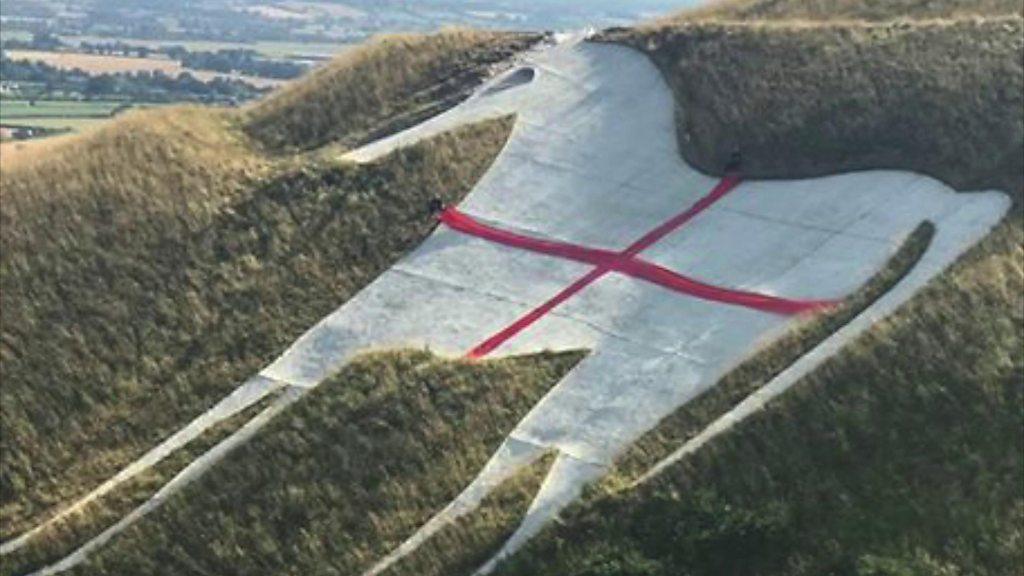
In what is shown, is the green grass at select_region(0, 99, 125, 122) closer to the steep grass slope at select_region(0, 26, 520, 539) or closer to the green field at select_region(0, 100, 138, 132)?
the green field at select_region(0, 100, 138, 132)

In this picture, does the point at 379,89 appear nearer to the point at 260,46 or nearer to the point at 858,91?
the point at 858,91

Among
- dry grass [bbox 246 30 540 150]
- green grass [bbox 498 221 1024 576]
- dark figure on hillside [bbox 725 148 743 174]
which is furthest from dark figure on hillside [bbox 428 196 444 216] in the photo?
green grass [bbox 498 221 1024 576]

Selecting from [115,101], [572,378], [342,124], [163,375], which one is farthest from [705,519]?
[115,101]

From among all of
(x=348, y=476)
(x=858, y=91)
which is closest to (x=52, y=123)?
(x=858, y=91)

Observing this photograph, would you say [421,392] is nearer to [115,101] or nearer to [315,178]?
[315,178]

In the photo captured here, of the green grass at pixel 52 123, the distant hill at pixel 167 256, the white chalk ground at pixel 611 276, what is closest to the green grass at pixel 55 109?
the green grass at pixel 52 123

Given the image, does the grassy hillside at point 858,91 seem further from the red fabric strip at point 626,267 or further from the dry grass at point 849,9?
the red fabric strip at point 626,267
